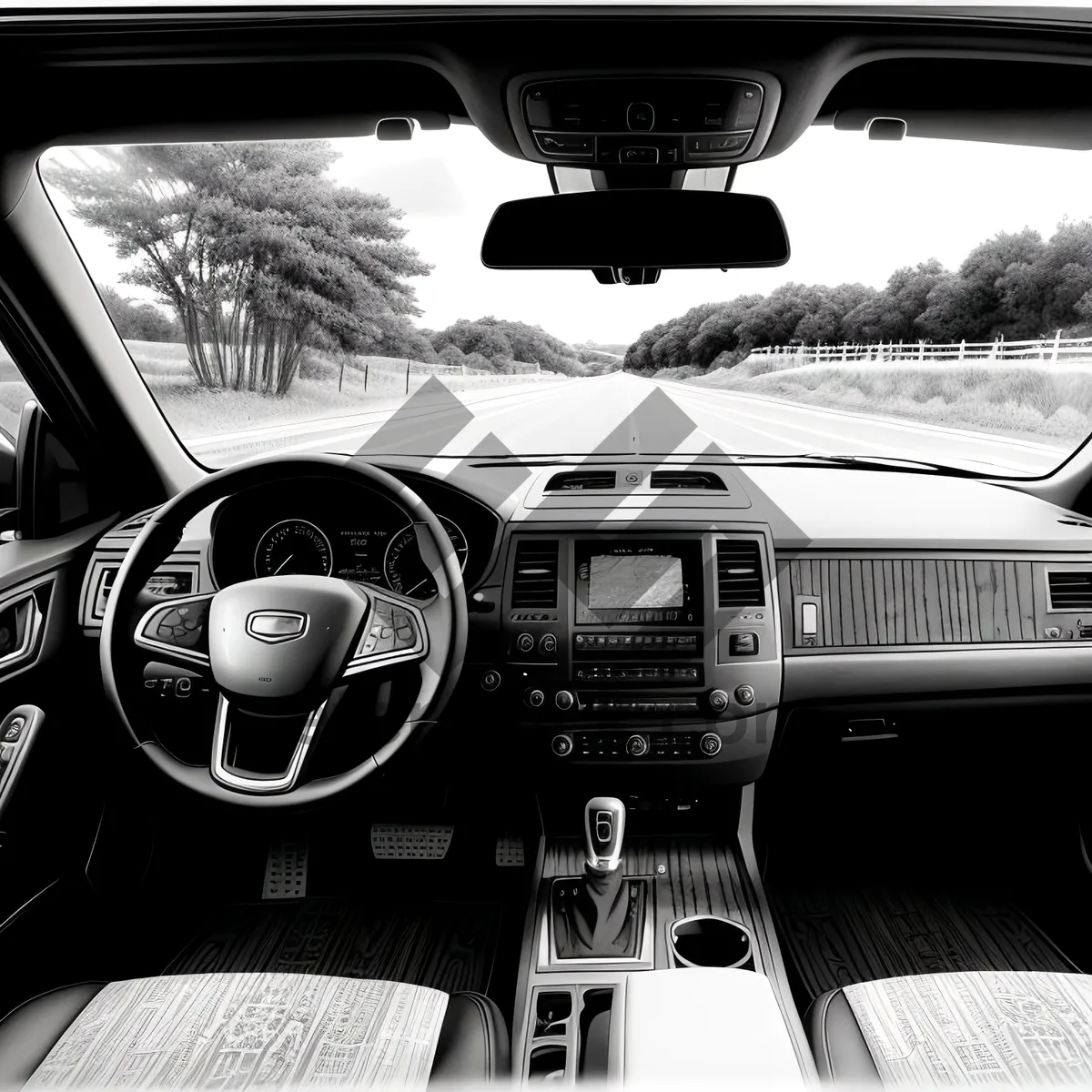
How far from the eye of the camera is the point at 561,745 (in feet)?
8.71

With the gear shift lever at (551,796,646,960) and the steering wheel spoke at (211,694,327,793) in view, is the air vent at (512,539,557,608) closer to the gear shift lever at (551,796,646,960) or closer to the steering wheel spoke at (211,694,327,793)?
the gear shift lever at (551,796,646,960)

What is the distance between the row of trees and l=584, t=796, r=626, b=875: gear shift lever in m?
1.43

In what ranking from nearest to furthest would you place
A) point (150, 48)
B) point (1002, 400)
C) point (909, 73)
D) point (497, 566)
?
point (150, 48) → point (909, 73) → point (497, 566) → point (1002, 400)

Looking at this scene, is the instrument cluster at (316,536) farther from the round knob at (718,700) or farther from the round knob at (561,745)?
the round knob at (718,700)

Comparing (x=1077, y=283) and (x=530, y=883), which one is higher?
(x=1077, y=283)

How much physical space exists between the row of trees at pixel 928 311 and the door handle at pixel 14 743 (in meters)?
2.11

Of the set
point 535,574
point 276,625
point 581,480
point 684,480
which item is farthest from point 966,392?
point 276,625

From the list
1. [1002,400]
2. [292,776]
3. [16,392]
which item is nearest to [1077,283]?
[1002,400]

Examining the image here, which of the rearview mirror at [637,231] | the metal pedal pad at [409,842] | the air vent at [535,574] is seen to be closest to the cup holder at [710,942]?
the metal pedal pad at [409,842]

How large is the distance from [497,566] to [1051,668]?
70.2 inches

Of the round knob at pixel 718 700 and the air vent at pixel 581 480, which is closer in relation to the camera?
the round knob at pixel 718 700

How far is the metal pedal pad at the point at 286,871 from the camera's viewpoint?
2.98 metres

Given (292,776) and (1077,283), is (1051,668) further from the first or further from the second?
(292,776)

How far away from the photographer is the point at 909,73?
1707mm
